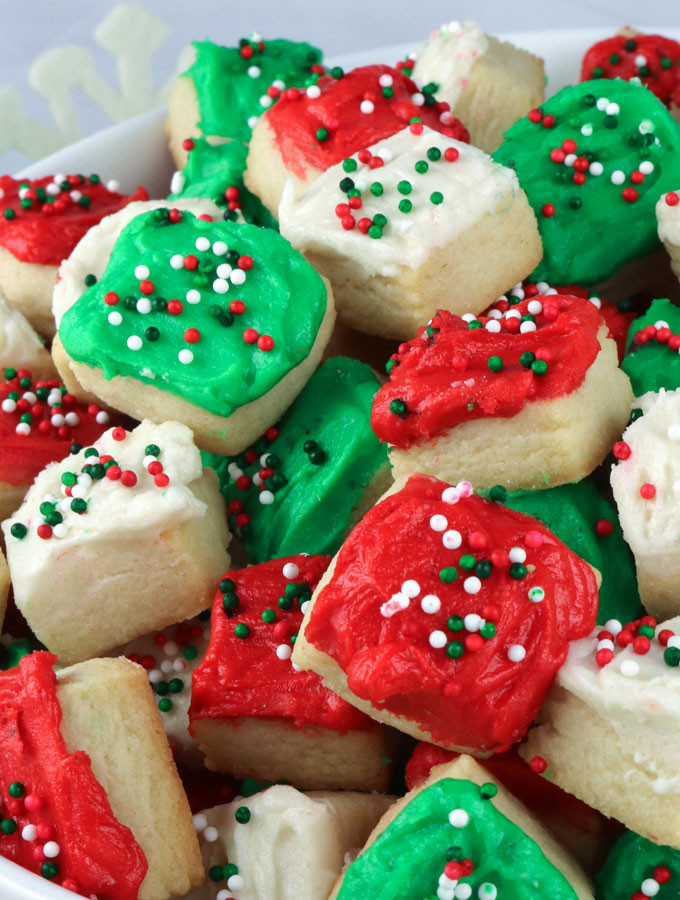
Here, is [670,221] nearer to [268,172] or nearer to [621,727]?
[268,172]

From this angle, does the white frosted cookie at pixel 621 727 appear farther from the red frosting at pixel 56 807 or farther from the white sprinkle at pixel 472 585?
the red frosting at pixel 56 807

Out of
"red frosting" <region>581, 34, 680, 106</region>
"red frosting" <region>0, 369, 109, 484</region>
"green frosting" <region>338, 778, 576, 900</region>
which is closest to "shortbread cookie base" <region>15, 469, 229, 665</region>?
"red frosting" <region>0, 369, 109, 484</region>

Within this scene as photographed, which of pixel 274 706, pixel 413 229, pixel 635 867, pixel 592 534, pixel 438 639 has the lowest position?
pixel 635 867

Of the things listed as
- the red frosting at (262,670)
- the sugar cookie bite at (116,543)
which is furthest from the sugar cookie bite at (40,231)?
the red frosting at (262,670)

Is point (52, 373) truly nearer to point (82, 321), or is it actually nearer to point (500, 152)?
point (82, 321)

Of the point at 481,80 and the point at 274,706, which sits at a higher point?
the point at 481,80

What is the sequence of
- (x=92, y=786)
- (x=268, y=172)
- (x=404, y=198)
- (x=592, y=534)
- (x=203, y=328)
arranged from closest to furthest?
1. (x=92, y=786)
2. (x=592, y=534)
3. (x=203, y=328)
4. (x=404, y=198)
5. (x=268, y=172)

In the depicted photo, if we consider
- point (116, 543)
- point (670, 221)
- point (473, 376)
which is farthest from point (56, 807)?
point (670, 221)
